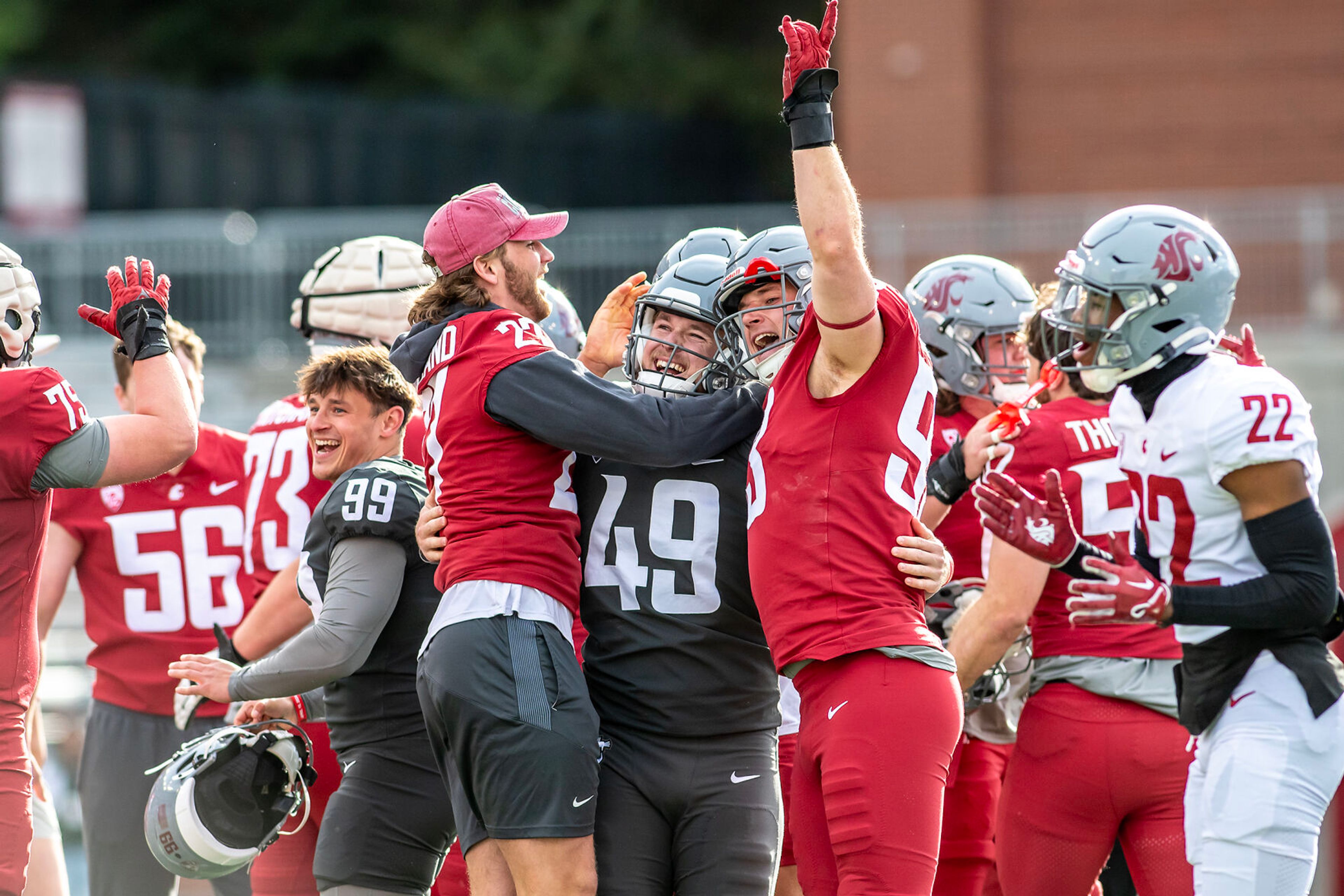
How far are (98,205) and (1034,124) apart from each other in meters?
11.3

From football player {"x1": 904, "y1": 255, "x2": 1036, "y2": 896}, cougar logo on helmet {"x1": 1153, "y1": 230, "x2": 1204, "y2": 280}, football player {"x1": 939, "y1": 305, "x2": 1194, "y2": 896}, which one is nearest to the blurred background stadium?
football player {"x1": 904, "y1": 255, "x2": 1036, "y2": 896}

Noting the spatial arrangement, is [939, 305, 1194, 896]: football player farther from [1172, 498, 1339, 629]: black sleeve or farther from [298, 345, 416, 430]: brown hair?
[298, 345, 416, 430]: brown hair

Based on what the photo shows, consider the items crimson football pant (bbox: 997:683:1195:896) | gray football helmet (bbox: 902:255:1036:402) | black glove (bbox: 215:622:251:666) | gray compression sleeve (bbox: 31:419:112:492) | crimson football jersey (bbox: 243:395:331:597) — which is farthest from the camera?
crimson football jersey (bbox: 243:395:331:597)

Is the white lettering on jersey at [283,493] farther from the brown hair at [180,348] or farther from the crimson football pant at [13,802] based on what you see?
the crimson football pant at [13,802]

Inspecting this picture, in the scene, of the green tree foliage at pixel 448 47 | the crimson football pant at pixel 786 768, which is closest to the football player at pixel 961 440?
the crimson football pant at pixel 786 768

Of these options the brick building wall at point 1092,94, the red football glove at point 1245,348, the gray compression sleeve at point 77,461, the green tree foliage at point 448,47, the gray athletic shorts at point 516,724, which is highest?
the green tree foliage at point 448,47

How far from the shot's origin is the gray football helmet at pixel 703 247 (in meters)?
4.41

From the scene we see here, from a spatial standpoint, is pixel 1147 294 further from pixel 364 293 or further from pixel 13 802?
pixel 13 802

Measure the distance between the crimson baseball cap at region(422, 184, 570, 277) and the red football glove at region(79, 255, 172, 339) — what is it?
2.64 feet

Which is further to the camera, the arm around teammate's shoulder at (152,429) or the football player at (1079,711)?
the football player at (1079,711)

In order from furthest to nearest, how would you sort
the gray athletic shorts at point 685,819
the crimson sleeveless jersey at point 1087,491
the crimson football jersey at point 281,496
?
the crimson football jersey at point 281,496, the crimson sleeveless jersey at point 1087,491, the gray athletic shorts at point 685,819

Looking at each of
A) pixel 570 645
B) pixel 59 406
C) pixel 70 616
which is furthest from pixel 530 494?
pixel 70 616

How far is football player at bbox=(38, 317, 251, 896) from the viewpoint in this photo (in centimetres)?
557

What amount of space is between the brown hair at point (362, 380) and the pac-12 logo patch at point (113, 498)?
1235mm
